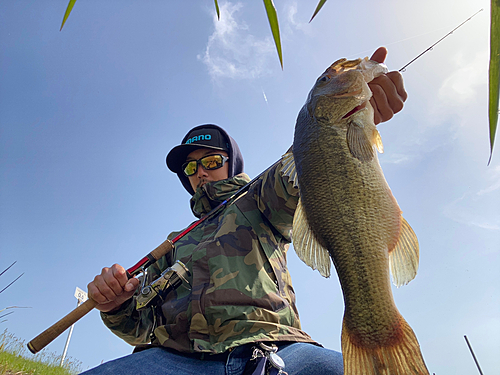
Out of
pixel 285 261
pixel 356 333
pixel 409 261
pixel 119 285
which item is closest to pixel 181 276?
pixel 119 285

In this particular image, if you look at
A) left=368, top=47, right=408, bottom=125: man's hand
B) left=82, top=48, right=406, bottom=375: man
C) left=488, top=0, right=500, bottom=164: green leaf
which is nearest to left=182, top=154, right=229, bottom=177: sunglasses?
left=82, top=48, right=406, bottom=375: man

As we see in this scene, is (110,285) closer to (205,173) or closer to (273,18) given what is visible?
(205,173)

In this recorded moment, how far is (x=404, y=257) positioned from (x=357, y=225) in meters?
0.34

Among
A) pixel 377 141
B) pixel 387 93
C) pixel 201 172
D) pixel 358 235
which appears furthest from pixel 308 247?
pixel 201 172

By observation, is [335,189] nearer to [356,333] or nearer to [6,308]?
[356,333]

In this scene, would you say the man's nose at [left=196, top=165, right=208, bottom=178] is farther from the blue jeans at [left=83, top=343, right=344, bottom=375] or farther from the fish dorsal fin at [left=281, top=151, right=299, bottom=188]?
the blue jeans at [left=83, top=343, right=344, bottom=375]

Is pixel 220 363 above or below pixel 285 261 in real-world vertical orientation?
below

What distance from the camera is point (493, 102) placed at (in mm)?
626

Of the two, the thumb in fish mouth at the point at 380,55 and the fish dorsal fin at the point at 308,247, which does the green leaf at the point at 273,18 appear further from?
the thumb in fish mouth at the point at 380,55

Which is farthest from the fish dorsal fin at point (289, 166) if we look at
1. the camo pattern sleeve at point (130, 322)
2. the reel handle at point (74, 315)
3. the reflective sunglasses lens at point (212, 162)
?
the camo pattern sleeve at point (130, 322)

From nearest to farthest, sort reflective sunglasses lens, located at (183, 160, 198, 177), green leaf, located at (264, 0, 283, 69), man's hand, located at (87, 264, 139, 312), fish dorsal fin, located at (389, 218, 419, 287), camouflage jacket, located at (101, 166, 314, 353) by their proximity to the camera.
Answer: green leaf, located at (264, 0, 283, 69)
fish dorsal fin, located at (389, 218, 419, 287)
camouflage jacket, located at (101, 166, 314, 353)
man's hand, located at (87, 264, 139, 312)
reflective sunglasses lens, located at (183, 160, 198, 177)

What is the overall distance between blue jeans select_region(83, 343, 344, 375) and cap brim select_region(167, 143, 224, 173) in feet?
7.45

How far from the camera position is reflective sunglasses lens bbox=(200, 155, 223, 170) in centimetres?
378

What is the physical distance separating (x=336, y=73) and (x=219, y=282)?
1.68 metres
